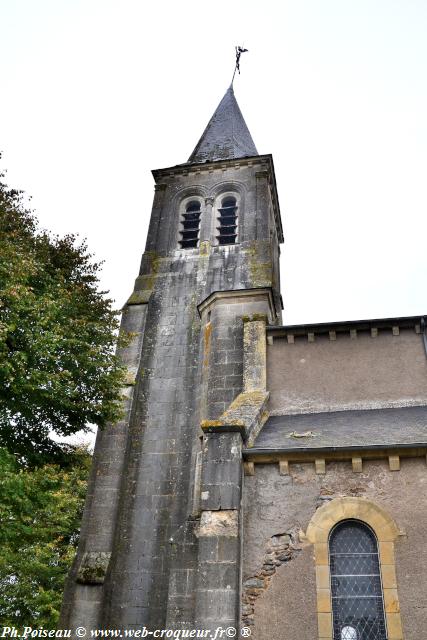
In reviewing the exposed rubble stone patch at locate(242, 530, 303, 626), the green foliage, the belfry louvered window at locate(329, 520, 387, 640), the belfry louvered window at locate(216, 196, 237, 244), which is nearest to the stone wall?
the exposed rubble stone patch at locate(242, 530, 303, 626)

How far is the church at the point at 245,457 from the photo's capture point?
351 inches

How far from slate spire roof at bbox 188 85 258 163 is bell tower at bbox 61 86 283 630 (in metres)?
2.02

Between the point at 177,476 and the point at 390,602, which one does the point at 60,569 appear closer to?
the point at 177,476

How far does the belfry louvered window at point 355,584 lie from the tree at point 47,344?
20.1ft

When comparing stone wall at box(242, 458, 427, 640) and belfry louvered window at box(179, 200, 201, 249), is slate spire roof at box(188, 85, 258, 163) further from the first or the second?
stone wall at box(242, 458, 427, 640)

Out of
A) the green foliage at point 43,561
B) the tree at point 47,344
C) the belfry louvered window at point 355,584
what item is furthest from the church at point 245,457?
the green foliage at point 43,561

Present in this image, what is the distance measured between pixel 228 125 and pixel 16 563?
20487mm

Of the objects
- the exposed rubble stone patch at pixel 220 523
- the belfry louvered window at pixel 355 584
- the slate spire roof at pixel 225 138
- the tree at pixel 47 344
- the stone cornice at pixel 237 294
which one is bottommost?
the belfry louvered window at pixel 355 584

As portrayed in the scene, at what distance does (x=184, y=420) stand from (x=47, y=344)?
15.3ft

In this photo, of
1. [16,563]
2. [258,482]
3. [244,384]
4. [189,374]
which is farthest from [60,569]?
[258,482]

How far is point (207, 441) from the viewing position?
33.8 ft

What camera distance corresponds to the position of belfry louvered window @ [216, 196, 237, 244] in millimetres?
19422

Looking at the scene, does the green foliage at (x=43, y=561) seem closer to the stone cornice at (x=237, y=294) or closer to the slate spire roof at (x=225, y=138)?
the stone cornice at (x=237, y=294)

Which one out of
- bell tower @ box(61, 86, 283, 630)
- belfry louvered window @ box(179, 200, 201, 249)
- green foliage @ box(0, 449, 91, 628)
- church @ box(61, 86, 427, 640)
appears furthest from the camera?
belfry louvered window @ box(179, 200, 201, 249)
